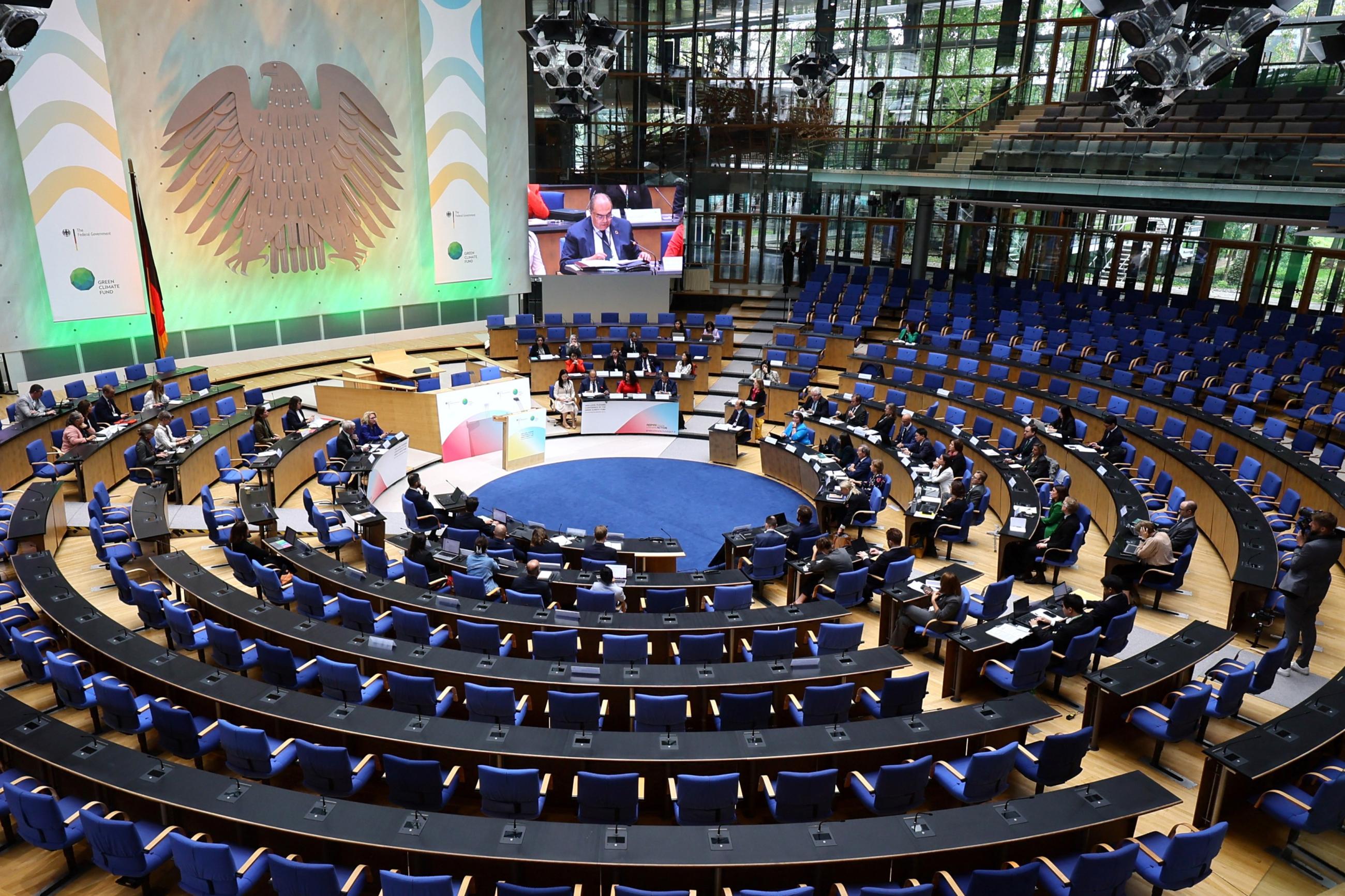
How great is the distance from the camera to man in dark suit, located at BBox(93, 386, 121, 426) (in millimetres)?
13547

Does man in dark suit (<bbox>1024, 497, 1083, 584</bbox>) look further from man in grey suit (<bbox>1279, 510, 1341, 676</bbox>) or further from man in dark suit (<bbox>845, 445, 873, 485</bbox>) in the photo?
man in dark suit (<bbox>845, 445, 873, 485</bbox>)

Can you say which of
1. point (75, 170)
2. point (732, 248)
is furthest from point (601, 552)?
point (732, 248)

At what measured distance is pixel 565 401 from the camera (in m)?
17.6

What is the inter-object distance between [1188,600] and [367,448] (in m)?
11.9

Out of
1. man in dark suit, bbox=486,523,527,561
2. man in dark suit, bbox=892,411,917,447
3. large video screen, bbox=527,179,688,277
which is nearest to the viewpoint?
man in dark suit, bbox=486,523,527,561

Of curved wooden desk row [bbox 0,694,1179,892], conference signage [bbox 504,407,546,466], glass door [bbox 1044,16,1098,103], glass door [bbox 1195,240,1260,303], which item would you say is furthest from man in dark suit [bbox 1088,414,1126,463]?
glass door [bbox 1044,16,1098,103]

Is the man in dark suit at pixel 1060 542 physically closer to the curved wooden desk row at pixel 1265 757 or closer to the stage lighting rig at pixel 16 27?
the curved wooden desk row at pixel 1265 757

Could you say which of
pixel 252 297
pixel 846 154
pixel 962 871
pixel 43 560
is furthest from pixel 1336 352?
pixel 252 297

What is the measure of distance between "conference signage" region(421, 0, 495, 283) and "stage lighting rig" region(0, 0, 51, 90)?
1281 centimetres

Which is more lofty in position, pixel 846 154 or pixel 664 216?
pixel 846 154

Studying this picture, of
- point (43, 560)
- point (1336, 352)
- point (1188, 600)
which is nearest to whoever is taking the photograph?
point (43, 560)

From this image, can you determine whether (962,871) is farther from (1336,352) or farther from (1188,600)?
(1336,352)

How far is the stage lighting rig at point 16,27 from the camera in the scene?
25.7 feet

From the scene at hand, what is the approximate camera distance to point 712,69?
2322 cm
